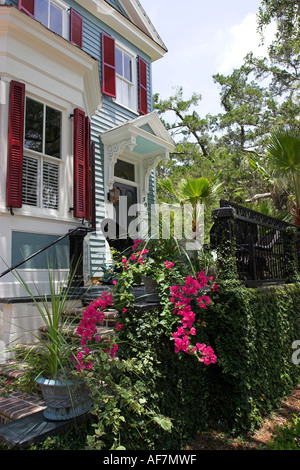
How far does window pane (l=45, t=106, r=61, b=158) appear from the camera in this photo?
504cm

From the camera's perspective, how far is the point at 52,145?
5.11 m

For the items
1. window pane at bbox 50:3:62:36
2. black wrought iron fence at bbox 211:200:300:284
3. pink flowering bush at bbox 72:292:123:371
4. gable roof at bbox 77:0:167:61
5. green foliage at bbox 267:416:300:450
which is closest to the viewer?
pink flowering bush at bbox 72:292:123:371

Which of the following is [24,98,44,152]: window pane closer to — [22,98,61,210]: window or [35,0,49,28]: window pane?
[22,98,61,210]: window

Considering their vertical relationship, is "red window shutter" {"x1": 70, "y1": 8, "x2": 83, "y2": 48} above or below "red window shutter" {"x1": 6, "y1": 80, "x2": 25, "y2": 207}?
above

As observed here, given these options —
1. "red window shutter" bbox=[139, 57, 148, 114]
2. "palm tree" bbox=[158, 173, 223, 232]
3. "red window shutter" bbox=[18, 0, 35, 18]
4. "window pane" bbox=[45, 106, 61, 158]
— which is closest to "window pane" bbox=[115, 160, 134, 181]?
"red window shutter" bbox=[139, 57, 148, 114]

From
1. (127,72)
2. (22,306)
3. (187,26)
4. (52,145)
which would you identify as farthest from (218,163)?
(22,306)

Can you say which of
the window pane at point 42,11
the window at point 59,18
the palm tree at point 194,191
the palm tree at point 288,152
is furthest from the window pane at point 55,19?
the palm tree at point 288,152

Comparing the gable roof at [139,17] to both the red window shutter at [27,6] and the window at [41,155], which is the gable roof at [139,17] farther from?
the window at [41,155]

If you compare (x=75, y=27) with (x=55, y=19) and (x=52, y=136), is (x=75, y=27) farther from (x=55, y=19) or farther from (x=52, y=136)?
(x=52, y=136)

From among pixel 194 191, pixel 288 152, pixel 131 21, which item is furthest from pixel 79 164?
pixel 131 21

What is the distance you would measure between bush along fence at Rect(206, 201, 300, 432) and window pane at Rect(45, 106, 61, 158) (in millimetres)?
2968
